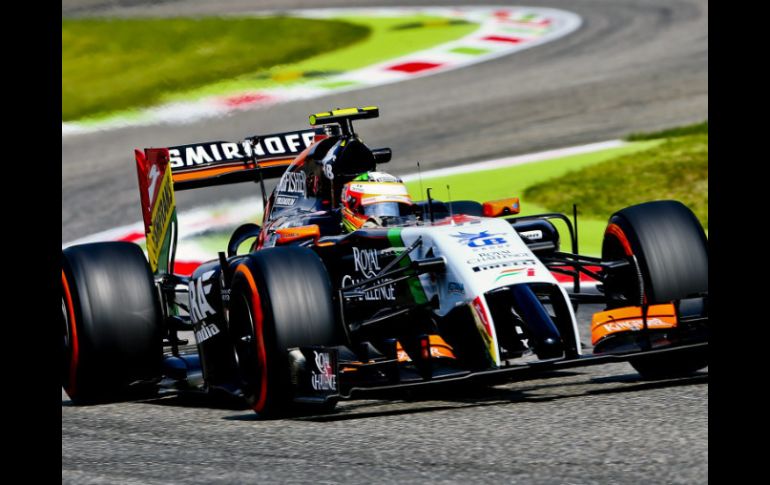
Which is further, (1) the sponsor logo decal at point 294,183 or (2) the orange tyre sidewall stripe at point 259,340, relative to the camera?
(1) the sponsor logo decal at point 294,183

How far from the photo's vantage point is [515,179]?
15.5 metres

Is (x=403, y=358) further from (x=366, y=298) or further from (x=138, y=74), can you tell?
(x=138, y=74)

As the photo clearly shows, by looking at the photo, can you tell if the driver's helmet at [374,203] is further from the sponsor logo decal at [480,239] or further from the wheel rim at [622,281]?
the wheel rim at [622,281]

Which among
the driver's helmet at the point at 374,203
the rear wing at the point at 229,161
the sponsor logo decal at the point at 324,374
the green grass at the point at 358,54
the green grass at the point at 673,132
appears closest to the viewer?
the sponsor logo decal at the point at 324,374

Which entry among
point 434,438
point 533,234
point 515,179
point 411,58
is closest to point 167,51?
point 411,58

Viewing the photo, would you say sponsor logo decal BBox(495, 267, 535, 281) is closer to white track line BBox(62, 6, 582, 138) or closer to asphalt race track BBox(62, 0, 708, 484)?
asphalt race track BBox(62, 0, 708, 484)

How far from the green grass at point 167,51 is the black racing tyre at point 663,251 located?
39.1 feet

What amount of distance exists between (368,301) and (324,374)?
47.7 inches

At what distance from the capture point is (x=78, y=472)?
5938 mm

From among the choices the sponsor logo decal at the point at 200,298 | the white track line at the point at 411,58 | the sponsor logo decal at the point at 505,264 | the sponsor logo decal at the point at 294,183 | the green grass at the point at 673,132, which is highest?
the white track line at the point at 411,58

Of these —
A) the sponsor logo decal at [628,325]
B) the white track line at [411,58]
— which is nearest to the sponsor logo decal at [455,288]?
the sponsor logo decal at [628,325]

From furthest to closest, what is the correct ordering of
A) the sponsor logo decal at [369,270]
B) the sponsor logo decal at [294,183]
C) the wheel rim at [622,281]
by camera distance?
the sponsor logo decal at [294,183] → the sponsor logo decal at [369,270] → the wheel rim at [622,281]

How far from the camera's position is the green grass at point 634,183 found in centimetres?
1417

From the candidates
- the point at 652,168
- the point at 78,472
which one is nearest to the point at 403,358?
the point at 78,472
